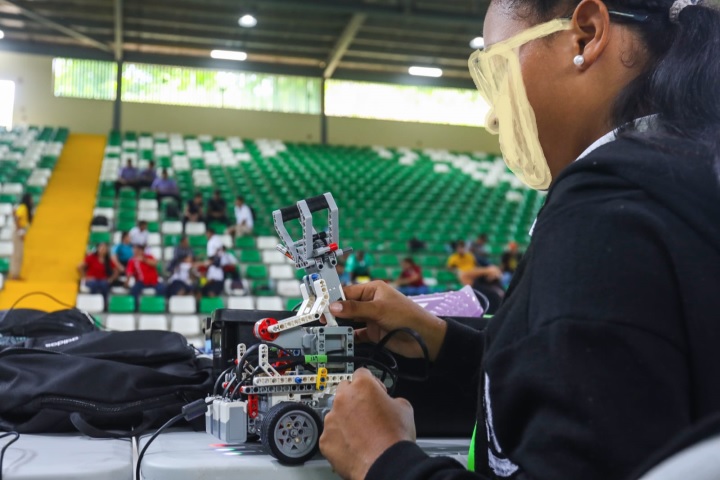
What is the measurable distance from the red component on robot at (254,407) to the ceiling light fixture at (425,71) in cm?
1648

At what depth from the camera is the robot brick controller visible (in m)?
1.14

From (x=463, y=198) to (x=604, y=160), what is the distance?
45.2 feet

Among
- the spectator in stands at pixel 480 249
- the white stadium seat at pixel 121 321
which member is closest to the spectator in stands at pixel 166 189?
the white stadium seat at pixel 121 321

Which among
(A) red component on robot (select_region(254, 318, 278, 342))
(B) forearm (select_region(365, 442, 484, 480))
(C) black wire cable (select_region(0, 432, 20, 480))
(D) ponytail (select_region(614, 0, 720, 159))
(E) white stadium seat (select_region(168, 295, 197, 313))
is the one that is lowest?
(E) white stadium seat (select_region(168, 295, 197, 313))

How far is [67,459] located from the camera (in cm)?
115

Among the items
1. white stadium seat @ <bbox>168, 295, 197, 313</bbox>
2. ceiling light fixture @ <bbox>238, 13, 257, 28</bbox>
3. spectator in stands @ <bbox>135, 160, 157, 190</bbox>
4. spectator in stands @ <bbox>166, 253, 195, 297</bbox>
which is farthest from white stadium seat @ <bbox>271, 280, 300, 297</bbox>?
ceiling light fixture @ <bbox>238, 13, 257, 28</bbox>

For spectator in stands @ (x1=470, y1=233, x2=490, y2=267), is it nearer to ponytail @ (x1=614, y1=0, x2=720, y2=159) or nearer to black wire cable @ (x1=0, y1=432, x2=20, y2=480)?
black wire cable @ (x1=0, y1=432, x2=20, y2=480)

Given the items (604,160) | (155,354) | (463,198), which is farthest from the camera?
(463,198)

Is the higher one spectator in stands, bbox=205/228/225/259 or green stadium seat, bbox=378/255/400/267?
spectator in stands, bbox=205/228/225/259

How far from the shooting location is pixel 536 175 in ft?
3.59

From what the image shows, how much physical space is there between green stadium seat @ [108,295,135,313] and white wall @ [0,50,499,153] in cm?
857

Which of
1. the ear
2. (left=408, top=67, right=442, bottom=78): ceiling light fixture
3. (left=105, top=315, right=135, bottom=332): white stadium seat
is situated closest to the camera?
the ear

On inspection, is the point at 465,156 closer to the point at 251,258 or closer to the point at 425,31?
the point at 425,31

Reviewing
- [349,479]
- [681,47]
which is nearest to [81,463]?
[349,479]
